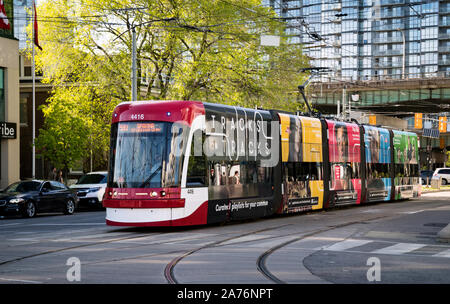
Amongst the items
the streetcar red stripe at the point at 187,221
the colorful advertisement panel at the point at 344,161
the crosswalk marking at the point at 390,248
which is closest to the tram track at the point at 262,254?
the crosswalk marking at the point at 390,248

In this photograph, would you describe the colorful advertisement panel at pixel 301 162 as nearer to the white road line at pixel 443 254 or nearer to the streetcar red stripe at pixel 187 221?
the streetcar red stripe at pixel 187 221

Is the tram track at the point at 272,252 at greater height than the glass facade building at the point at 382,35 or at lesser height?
lesser

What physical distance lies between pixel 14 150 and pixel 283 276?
29.6 metres

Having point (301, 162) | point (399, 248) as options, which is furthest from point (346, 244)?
point (301, 162)

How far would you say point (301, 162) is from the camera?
79.7ft

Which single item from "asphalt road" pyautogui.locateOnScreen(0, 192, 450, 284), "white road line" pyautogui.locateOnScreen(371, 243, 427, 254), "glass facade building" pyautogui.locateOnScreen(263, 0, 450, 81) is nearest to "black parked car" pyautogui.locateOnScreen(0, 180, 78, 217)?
"asphalt road" pyautogui.locateOnScreen(0, 192, 450, 284)

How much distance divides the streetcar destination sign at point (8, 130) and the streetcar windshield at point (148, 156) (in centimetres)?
2019

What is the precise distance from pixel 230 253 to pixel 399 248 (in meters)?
3.51

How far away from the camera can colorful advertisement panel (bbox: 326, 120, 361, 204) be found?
27.2m

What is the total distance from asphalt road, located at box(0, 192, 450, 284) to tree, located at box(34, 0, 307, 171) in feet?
55.6

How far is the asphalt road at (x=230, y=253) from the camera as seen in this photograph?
10.3 meters

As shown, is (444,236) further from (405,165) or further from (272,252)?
(405,165)

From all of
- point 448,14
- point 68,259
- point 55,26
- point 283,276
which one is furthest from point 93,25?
point 448,14
